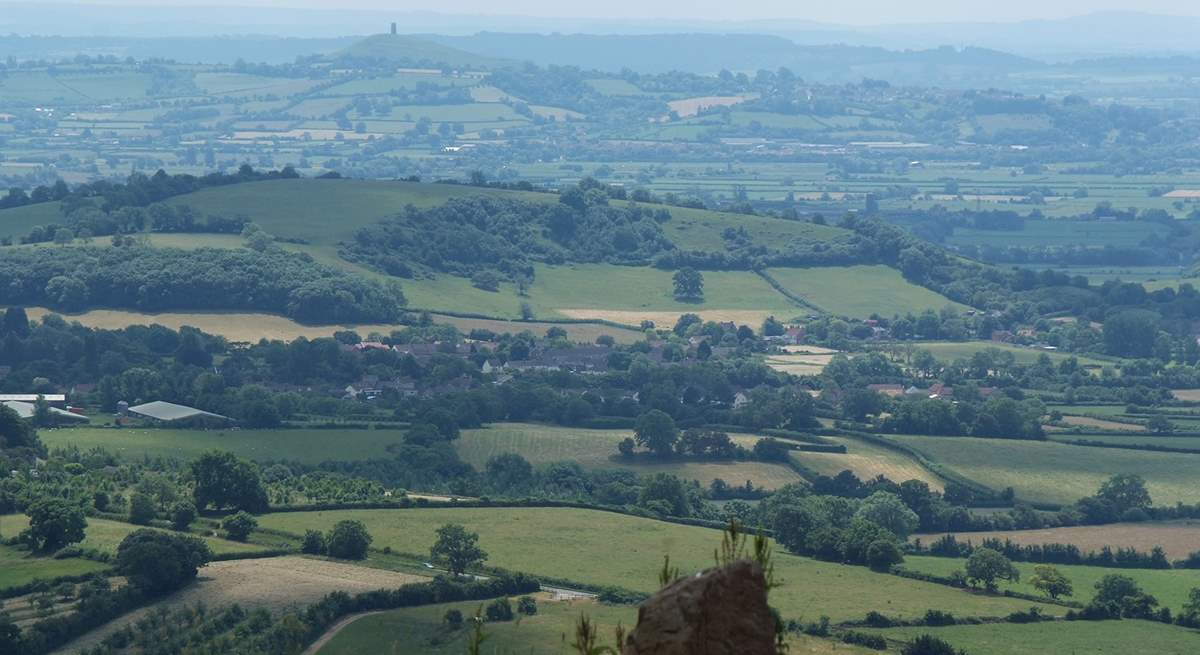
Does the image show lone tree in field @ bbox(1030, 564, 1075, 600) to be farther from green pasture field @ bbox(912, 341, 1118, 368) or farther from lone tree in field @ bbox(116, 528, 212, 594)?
green pasture field @ bbox(912, 341, 1118, 368)

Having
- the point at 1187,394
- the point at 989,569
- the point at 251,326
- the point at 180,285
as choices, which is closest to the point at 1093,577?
the point at 989,569

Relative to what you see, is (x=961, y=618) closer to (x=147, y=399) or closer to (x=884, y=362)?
(x=147, y=399)

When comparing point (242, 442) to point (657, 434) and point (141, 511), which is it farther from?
point (141, 511)

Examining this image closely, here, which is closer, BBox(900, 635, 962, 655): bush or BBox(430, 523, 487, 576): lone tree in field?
BBox(900, 635, 962, 655): bush

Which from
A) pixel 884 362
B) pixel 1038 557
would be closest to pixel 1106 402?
pixel 884 362

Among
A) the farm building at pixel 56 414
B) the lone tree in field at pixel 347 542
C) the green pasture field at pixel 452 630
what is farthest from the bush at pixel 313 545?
the farm building at pixel 56 414

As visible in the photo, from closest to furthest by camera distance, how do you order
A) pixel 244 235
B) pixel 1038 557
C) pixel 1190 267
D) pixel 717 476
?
pixel 1038 557, pixel 717 476, pixel 244 235, pixel 1190 267

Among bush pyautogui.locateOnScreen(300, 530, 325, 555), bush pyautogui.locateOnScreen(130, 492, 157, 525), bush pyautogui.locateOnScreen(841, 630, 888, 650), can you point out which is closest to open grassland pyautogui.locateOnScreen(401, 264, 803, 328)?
bush pyautogui.locateOnScreen(130, 492, 157, 525)

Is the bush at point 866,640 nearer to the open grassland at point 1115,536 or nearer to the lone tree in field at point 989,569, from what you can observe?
the lone tree in field at point 989,569
